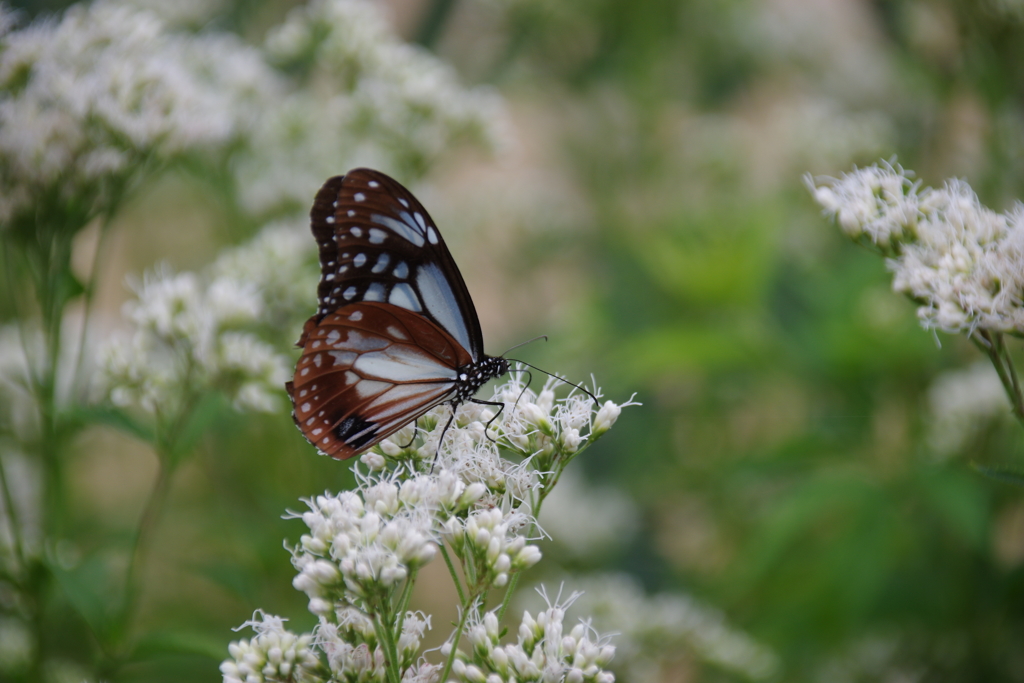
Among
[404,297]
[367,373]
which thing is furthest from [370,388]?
[404,297]

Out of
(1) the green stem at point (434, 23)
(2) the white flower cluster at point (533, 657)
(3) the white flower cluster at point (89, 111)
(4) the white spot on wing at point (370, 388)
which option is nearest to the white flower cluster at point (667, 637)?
(4) the white spot on wing at point (370, 388)

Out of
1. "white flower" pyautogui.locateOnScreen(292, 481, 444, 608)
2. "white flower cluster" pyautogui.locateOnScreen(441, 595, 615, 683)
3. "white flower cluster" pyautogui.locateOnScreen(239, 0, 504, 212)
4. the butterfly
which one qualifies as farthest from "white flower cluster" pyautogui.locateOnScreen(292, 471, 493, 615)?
"white flower cluster" pyautogui.locateOnScreen(239, 0, 504, 212)

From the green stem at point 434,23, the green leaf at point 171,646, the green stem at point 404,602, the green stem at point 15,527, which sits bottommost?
the green stem at point 404,602

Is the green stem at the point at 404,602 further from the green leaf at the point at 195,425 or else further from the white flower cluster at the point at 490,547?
the green leaf at the point at 195,425

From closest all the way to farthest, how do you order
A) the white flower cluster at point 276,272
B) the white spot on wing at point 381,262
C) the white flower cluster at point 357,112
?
the white spot on wing at point 381,262 < the white flower cluster at point 276,272 < the white flower cluster at point 357,112

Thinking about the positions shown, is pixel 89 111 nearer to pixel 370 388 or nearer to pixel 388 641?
pixel 370 388

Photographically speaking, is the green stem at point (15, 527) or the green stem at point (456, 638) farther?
the green stem at point (15, 527)

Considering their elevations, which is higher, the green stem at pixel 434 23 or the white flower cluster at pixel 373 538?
the green stem at pixel 434 23
